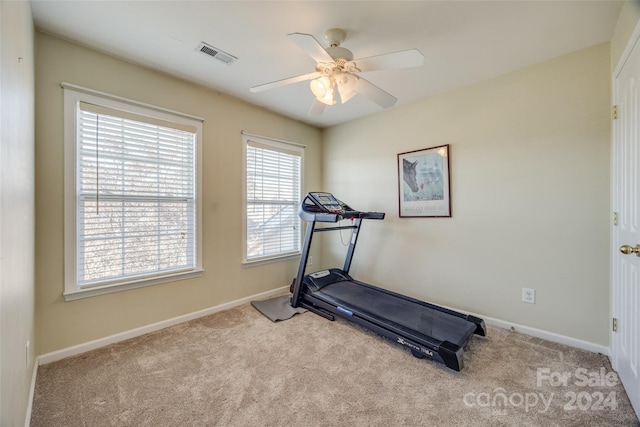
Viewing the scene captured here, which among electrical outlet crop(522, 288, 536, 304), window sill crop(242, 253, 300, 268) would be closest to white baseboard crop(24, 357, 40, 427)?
window sill crop(242, 253, 300, 268)

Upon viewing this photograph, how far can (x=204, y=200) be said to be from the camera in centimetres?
275

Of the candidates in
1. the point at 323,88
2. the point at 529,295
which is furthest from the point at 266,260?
the point at 529,295

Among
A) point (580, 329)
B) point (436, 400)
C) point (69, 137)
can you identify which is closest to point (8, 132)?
point (69, 137)

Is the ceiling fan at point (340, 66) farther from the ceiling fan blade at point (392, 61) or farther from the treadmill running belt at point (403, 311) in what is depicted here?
the treadmill running belt at point (403, 311)

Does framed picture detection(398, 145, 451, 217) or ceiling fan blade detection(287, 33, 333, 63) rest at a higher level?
ceiling fan blade detection(287, 33, 333, 63)

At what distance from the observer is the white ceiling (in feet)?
5.40

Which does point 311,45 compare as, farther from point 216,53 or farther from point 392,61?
point 216,53

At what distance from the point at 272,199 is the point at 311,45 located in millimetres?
2131

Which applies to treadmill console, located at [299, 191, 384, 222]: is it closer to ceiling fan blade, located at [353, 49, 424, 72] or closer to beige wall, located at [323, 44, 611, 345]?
beige wall, located at [323, 44, 611, 345]

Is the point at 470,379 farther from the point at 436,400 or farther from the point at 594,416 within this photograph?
the point at 594,416

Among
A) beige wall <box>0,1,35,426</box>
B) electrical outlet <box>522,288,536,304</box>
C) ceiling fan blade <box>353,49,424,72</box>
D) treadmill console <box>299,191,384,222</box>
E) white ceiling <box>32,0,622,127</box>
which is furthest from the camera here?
treadmill console <box>299,191,384,222</box>

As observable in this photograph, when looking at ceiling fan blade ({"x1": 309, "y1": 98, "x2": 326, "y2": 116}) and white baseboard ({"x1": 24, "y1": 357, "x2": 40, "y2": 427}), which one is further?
ceiling fan blade ({"x1": 309, "y1": 98, "x2": 326, "y2": 116})

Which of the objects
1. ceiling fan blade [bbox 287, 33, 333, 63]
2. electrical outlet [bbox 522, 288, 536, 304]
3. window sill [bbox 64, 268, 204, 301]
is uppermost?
ceiling fan blade [bbox 287, 33, 333, 63]

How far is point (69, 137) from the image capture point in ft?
6.52
